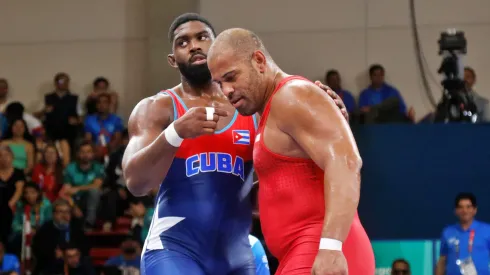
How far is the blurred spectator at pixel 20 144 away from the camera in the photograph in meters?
11.8

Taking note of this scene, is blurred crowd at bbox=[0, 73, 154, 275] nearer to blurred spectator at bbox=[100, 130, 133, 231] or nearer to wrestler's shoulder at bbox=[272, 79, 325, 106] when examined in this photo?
blurred spectator at bbox=[100, 130, 133, 231]

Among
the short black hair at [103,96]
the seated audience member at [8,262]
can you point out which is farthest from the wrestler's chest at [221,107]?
the short black hair at [103,96]

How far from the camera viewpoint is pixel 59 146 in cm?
1266

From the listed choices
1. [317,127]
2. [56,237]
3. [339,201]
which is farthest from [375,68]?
[339,201]

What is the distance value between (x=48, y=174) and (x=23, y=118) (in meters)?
1.59

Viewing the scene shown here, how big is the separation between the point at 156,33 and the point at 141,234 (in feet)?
15.5

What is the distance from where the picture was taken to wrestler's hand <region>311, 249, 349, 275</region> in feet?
10.9

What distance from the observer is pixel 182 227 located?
4.50 meters

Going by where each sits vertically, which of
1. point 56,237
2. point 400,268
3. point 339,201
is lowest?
point 400,268

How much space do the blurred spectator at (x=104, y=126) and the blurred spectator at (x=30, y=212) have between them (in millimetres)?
1753

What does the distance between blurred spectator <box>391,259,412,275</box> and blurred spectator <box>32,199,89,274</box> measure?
3.82m

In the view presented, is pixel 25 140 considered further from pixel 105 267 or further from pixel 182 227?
pixel 182 227

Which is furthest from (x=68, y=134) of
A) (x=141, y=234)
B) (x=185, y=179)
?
(x=185, y=179)

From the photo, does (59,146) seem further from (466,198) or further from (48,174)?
(466,198)
